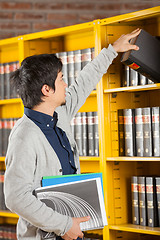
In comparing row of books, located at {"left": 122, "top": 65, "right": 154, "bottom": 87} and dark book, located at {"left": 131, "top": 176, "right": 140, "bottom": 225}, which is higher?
row of books, located at {"left": 122, "top": 65, "right": 154, "bottom": 87}

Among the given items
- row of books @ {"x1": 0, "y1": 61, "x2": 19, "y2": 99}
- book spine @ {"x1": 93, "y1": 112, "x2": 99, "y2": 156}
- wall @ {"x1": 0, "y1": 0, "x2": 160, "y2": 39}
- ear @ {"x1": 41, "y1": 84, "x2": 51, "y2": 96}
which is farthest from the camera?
wall @ {"x1": 0, "y1": 0, "x2": 160, "y2": 39}

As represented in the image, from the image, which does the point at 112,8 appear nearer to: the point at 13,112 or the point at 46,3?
the point at 46,3

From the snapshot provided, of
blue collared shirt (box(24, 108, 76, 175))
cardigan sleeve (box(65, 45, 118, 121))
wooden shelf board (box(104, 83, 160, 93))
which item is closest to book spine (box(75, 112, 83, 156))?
wooden shelf board (box(104, 83, 160, 93))

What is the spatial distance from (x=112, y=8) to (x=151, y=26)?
74cm

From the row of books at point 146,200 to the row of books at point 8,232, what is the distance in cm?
112

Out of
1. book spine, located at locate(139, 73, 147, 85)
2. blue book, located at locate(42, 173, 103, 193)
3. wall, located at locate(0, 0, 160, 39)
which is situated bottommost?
blue book, located at locate(42, 173, 103, 193)

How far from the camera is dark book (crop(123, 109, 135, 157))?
97.9 inches

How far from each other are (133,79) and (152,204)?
76 centimetres

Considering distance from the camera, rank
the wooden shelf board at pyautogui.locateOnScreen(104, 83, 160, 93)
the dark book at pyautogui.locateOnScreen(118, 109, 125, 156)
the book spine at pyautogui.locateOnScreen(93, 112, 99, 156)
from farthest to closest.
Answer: the book spine at pyautogui.locateOnScreen(93, 112, 99, 156) → the dark book at pyautogui.locateOnScreen(118, 109, 125, 156) → the wooden shelf board at pyautogui.locateOnScreen(104, 83, 160, 93)

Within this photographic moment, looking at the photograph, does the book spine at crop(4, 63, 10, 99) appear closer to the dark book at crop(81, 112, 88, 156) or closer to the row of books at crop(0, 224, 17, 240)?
the dark book at crop(81, 112, 88, 156)

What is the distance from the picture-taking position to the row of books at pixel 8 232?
3.20 meters

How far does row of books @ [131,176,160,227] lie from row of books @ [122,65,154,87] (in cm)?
58

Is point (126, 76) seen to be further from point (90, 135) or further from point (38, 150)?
point (38, 150)

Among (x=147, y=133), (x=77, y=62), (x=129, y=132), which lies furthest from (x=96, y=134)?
(x=77, y=62)
